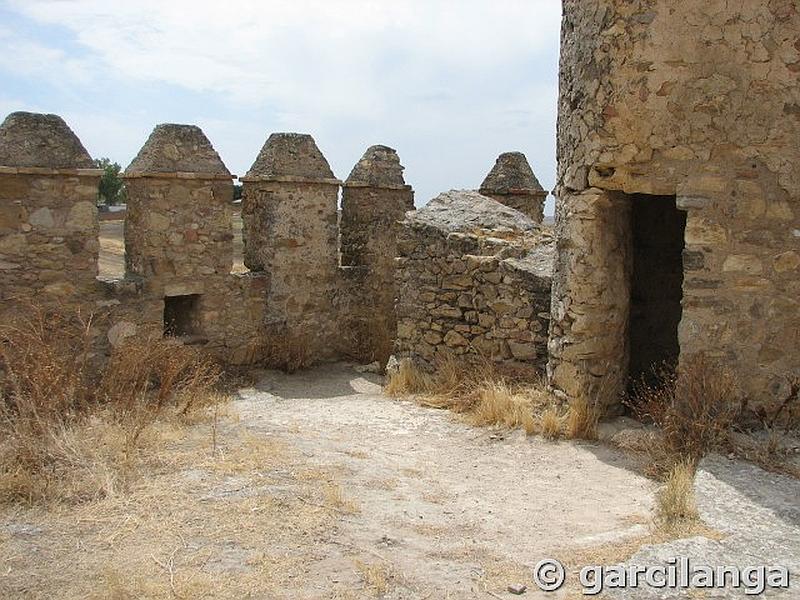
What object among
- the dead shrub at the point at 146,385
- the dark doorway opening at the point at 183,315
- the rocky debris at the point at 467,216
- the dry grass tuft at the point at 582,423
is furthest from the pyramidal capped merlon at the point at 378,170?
the dry grass tuft at the point at 582,423

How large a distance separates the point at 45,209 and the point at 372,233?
4540 millimetres

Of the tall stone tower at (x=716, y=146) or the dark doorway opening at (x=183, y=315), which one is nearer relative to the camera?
the tall stone tower at (x=716, y=146)

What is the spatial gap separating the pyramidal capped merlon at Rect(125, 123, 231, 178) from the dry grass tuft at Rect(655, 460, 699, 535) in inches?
243

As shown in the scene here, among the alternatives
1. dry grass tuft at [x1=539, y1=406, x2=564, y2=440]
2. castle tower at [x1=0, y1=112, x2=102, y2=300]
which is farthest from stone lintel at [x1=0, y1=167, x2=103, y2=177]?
dry grass tuft at [x1=539, y1=406, x2=564, y2=440]

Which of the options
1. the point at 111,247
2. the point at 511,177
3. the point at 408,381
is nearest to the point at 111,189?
the point at 111,247

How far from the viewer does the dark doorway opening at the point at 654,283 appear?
7.77m

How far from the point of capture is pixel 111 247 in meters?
15.4

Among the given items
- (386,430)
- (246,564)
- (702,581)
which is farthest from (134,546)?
(386,430)

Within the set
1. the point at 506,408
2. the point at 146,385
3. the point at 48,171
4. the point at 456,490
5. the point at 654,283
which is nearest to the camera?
the point at 456,490

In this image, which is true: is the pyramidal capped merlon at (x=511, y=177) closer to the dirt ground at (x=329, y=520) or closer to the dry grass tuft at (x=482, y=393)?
the dry grass tuft at (x=482, y=393)

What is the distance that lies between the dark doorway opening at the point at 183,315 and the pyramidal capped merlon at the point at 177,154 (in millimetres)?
1471

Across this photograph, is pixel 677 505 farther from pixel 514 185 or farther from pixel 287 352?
pixel 514 185

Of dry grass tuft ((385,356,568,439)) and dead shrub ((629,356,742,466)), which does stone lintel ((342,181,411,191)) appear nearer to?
dry grass tuft ((385,356,568,439))

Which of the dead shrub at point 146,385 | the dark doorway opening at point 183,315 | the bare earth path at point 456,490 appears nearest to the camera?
the bare earth path at point 456,490
